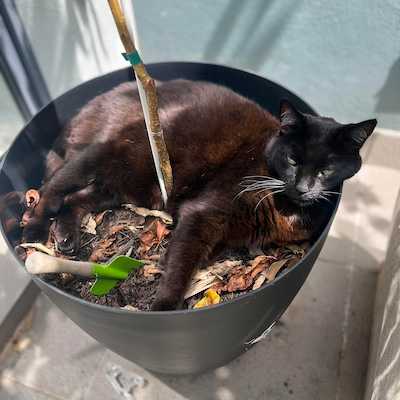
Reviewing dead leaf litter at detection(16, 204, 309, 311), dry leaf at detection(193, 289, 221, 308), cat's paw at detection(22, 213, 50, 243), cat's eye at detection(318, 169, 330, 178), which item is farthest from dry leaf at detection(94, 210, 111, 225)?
cat's eye at detection(318, 169, 330, 178)

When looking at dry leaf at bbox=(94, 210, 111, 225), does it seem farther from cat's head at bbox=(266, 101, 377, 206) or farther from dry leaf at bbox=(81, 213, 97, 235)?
cat's head at bbox=(266, 101, 377, 206)

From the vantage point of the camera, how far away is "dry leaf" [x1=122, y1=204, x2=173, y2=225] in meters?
1.15

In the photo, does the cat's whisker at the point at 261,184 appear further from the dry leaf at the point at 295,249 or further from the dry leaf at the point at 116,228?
the dry leaf at the point at 116,228

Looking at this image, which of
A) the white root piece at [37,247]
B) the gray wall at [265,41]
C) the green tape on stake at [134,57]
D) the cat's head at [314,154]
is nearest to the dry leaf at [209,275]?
the cat's head at [314,154]

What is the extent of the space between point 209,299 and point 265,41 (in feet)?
3.49

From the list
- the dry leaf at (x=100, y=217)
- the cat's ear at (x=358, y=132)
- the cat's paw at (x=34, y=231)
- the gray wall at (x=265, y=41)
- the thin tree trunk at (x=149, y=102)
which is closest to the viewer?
the thin tree trunk at (x=149, y=102)

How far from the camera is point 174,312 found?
30.1 inches

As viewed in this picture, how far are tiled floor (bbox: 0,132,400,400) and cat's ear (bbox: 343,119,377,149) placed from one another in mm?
683

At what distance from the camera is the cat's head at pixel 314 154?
94 centimetres

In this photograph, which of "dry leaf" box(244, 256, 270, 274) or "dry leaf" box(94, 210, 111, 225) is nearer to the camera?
"dry leaf" box(244, 256, 270, 274)

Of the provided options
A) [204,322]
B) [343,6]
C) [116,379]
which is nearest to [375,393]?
[204,322]

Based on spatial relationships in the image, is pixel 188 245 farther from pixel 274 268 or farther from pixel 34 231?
pixel 34 231

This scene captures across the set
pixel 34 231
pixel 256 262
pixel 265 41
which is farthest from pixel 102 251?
pixel 265 41

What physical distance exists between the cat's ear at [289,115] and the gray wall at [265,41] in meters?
0.74
